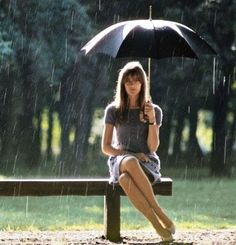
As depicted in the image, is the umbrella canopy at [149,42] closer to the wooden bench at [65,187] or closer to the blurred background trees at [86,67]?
the wooden bench at [65,187]

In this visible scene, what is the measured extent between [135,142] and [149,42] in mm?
1032

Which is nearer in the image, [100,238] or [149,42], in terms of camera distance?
[149,42]

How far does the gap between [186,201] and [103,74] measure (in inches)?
434

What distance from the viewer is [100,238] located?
7898 mm

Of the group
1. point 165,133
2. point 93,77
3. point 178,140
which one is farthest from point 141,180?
point 178,140

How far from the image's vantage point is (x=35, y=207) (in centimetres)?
1488

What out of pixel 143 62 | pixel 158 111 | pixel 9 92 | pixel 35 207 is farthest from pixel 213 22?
pixel 158 111

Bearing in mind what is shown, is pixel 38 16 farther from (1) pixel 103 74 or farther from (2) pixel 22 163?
(2) pixel 22 163

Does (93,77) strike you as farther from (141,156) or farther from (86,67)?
(141,156)

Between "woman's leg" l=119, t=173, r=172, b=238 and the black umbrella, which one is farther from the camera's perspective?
the black umbrella

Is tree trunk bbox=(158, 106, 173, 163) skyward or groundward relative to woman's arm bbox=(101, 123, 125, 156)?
groundward

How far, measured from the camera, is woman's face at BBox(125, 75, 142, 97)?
23.1ft

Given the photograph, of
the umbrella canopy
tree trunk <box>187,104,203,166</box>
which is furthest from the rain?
the umbrella canopy

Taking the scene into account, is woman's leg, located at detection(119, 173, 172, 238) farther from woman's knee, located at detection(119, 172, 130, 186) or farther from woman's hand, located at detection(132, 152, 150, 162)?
woman's hand, located at detection(132, 152, 150, 162)
